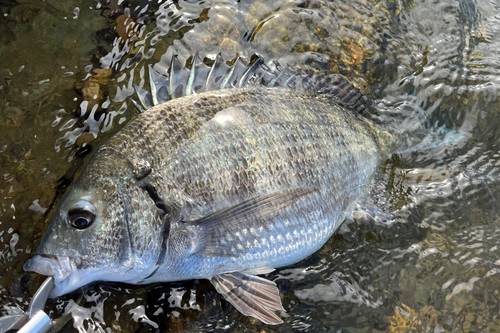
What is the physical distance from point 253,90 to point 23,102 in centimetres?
178

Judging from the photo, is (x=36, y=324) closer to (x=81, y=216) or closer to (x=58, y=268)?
(x=58, y=268)

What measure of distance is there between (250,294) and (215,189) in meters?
0.72

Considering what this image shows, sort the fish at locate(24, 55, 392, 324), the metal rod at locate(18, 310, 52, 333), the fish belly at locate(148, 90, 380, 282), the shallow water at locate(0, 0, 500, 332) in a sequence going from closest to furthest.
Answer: the metal rod at locate(18, 310, 52, 333) < the fish at locate(24, 55, 392, 324) < the fish belly at locate(148, 90, 380, 282) < the shallow water at locate(0, 0, 500, 332)

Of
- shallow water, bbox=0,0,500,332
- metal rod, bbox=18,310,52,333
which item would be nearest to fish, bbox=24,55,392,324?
metal rod, bbox=18,310,52,333

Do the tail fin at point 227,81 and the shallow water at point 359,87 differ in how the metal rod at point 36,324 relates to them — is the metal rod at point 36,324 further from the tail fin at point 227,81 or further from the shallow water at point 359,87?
the tail fin at point 227,81

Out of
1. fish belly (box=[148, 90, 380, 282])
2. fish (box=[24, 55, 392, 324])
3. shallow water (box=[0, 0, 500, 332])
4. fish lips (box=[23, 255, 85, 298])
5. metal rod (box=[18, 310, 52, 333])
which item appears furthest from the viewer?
shallow water (box=[0, 0, 500, 332])

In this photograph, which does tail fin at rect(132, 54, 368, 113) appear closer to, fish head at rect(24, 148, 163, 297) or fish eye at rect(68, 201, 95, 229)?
fish head at rect(24, 148, 163, 297)

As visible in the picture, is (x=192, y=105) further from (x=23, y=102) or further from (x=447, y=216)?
(x=447, y=216)

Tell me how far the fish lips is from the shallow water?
39 centimetres

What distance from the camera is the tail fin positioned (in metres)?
2.81

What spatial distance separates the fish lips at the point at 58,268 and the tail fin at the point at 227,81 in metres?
1.13

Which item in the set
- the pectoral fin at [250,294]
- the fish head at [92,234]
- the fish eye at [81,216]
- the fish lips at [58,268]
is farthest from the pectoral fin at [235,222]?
the fish lips at [58,268]

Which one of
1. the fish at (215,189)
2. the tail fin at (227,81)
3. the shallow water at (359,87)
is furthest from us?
the tail fin at (227,81)

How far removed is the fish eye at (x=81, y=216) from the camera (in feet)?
7.04
